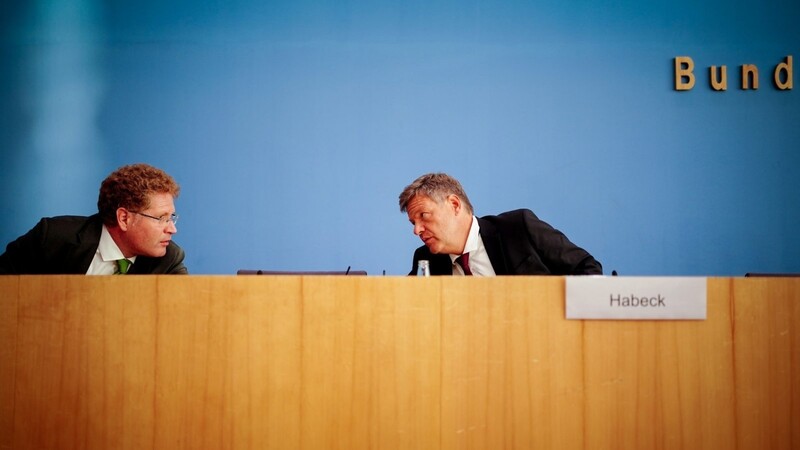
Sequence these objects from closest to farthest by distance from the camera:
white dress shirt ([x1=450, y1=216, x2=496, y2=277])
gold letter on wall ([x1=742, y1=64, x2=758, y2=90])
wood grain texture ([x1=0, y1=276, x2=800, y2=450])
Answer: wood grain texture ([x1=0, y1=276, x2=800, y2=450]) < white dress shirt ([x1=450, y1=216, x2=496, y2=277]) < gold letter on wall ([x1=742, y1=64, x2=758, y2=90])

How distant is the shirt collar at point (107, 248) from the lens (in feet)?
7.95

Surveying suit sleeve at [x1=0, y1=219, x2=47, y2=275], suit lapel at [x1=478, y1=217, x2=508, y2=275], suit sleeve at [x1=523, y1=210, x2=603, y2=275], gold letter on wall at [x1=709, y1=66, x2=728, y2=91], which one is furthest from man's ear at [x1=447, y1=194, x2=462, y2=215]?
gold letter on wall at [x1=709, y1=66, x2=728, y2=91]

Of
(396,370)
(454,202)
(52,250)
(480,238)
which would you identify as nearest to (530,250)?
(480,238)

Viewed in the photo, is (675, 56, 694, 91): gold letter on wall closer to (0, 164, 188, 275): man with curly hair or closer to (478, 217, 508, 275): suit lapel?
(478, 217, 508, 275): suit lapel

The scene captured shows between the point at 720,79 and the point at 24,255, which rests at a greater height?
the point at 720,79

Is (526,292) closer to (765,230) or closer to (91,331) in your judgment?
(91,331)

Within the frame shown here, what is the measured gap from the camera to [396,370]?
1.14m

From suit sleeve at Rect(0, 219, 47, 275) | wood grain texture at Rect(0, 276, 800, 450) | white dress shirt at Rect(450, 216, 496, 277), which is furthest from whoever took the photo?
white dress shirt at Rect(450, 216, 496, 277)

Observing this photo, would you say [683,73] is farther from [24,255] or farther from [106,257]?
[24,255]

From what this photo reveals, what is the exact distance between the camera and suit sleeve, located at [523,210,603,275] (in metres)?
2.58

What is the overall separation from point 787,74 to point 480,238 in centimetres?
230

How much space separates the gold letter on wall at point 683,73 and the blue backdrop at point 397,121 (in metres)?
0.05

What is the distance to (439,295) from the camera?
45.7 inches

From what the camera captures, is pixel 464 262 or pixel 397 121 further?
pixel 397 121
